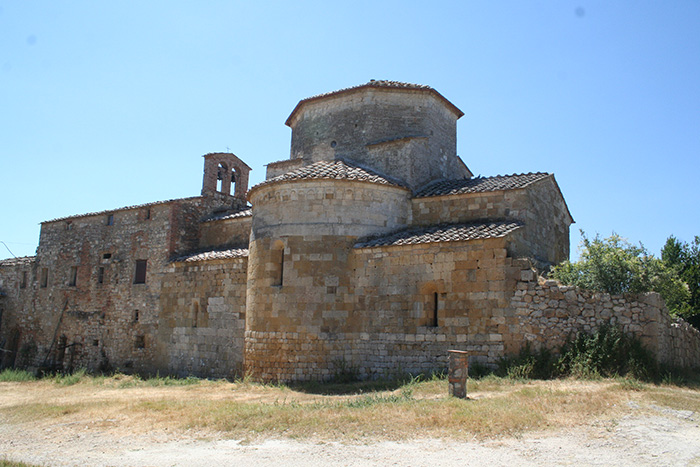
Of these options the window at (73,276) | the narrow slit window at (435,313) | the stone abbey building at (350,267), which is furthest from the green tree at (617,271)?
the window at (73,276)

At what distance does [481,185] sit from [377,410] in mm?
7450

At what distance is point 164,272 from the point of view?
18.5 metres

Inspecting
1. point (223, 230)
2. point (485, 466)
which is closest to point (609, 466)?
point (485, 466)

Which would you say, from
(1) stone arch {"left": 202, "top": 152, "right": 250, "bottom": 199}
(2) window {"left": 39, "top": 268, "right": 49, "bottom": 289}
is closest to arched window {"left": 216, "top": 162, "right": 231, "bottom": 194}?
(1) stone arch {"left": 202, "top": 152, "right": 250, "bottom": 199}

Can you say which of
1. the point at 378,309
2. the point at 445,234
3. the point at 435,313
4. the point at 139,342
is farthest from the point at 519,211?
the point at 139,342

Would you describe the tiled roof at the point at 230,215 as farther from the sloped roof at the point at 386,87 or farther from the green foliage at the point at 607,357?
the green foliage at the point at 607,357

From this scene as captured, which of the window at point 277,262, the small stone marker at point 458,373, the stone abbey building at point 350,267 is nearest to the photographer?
the small stone marker at point 458,373

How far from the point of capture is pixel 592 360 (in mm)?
10766

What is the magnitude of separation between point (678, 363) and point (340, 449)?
8973 millimetres

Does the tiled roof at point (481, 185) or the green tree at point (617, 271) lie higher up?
the tiled roof at point (481, 185)

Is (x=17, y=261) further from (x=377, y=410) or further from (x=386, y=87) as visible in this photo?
(x=377, y=410)

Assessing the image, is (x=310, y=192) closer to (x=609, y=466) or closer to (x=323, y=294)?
(x=323, y=294)

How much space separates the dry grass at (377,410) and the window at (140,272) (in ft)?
24.2

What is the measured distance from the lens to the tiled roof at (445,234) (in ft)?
40.4
